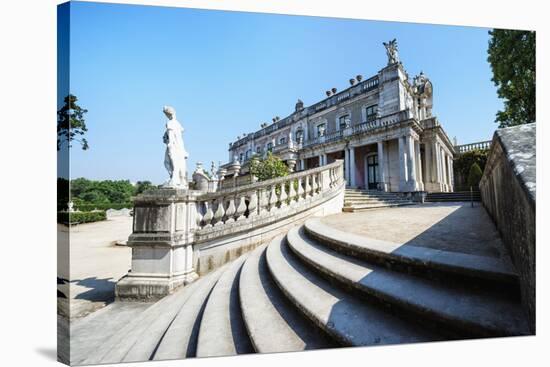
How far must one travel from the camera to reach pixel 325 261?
2.42m

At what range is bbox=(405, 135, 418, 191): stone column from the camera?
10719 millimetres

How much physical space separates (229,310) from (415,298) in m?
1.62

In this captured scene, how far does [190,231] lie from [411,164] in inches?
420

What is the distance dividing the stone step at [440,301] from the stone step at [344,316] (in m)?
0.09

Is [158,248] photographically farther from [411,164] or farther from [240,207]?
[411,164]

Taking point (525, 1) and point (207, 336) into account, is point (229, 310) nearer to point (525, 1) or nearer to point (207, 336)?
point (207, 336)

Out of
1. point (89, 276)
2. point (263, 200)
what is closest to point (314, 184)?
point (263, 200)

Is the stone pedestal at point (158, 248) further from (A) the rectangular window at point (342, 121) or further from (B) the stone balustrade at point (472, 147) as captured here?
(B) the stone balustrade at point (472, 147)

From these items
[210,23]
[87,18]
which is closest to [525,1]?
[210,23]

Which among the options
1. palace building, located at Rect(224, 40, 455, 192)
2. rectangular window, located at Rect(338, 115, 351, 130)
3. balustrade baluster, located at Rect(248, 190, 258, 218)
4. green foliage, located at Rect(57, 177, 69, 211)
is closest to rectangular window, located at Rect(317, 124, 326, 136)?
palace building, located at Rect(224, 40, 455, 192)

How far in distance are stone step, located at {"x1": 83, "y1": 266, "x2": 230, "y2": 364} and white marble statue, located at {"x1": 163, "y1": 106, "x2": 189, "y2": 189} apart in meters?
1.66

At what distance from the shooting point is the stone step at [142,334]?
78.9 inches

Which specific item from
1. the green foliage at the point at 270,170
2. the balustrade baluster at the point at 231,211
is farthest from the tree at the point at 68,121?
the green foliage at the point at 270,170

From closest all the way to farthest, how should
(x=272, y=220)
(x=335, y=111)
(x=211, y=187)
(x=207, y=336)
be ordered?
(x=207, y=336), (x=272, y=220), (x=211, y=187), (x=335, y=111)
